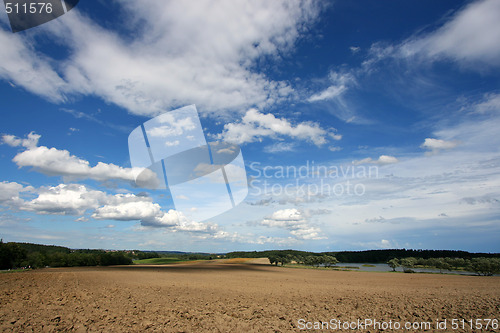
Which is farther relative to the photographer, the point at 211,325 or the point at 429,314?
the point at 429,314

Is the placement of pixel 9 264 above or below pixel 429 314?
below

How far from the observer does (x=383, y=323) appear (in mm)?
14016

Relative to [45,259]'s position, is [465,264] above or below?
above

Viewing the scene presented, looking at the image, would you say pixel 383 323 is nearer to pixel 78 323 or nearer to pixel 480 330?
pixel 480 330

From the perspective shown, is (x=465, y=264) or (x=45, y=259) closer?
(x=465, y=264)

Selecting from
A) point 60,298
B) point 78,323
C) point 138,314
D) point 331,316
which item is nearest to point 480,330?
point 331,316

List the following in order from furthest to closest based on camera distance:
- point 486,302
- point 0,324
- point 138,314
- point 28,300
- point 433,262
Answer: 1. point 433,262
2. point 28,300
3. point 486,302
4. point 138,314
5. point 0,324

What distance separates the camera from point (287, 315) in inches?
637

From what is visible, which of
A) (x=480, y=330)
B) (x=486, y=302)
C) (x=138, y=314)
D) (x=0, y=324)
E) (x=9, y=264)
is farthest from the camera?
(x=9, y=264)

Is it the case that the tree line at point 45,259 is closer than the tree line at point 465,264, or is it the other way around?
the tree line at point 465,264

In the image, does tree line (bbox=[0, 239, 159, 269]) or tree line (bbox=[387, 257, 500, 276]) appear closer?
tree line (bbox=[387, 257, 500, 276])

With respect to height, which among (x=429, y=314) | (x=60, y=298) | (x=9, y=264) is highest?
(x=429, y=314)

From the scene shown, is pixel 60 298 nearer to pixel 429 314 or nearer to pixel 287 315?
pixel 287 315

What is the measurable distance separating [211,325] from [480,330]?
13.3 meters
